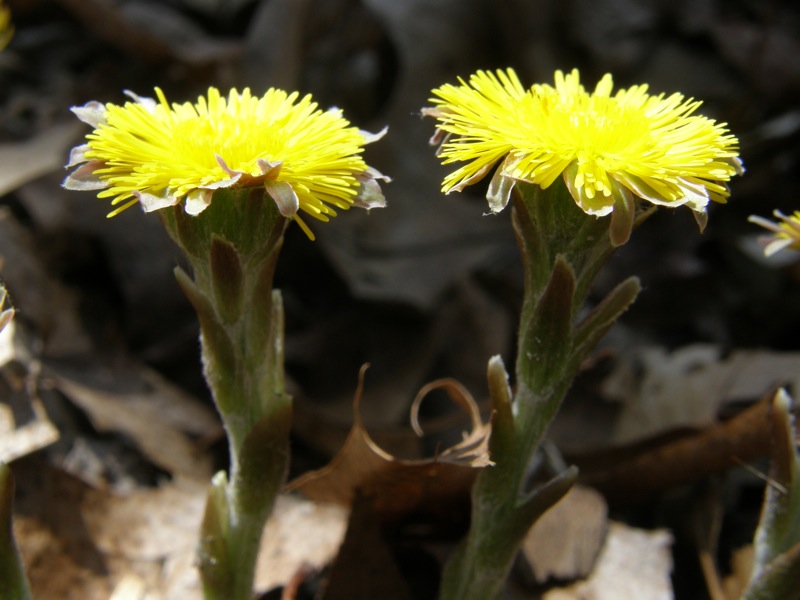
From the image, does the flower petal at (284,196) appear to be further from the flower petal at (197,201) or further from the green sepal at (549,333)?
the green sepal at (549,333)

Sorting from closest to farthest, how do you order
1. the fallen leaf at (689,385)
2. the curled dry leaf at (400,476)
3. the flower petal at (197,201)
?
the flower petal at (197,201) < the curled dry leaf at (400,476) < the fallen leaf at (689,385)

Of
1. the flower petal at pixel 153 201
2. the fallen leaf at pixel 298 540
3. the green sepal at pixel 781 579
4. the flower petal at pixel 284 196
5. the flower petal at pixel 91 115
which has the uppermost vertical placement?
the flower petal at pixel 284 196

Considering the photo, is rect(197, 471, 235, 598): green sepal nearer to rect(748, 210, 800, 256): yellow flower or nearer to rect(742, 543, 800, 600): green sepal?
rect(742, 543, 800, 600): green sepal

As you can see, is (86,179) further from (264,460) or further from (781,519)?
(781,519)

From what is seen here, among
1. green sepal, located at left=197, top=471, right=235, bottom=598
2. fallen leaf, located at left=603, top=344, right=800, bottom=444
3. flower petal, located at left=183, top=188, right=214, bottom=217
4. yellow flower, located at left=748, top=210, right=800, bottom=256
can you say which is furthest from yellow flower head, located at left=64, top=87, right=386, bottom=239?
fallen leaf, located at left=603, top=344, right=800, bottom=444

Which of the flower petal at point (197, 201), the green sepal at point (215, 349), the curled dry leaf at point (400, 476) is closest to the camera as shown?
the flower petal at point (197, 201)

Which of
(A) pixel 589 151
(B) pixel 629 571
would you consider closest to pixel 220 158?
(A) pixel 589 151

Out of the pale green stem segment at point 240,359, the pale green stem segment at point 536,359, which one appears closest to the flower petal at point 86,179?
the pale green stem segment at point 240,359
